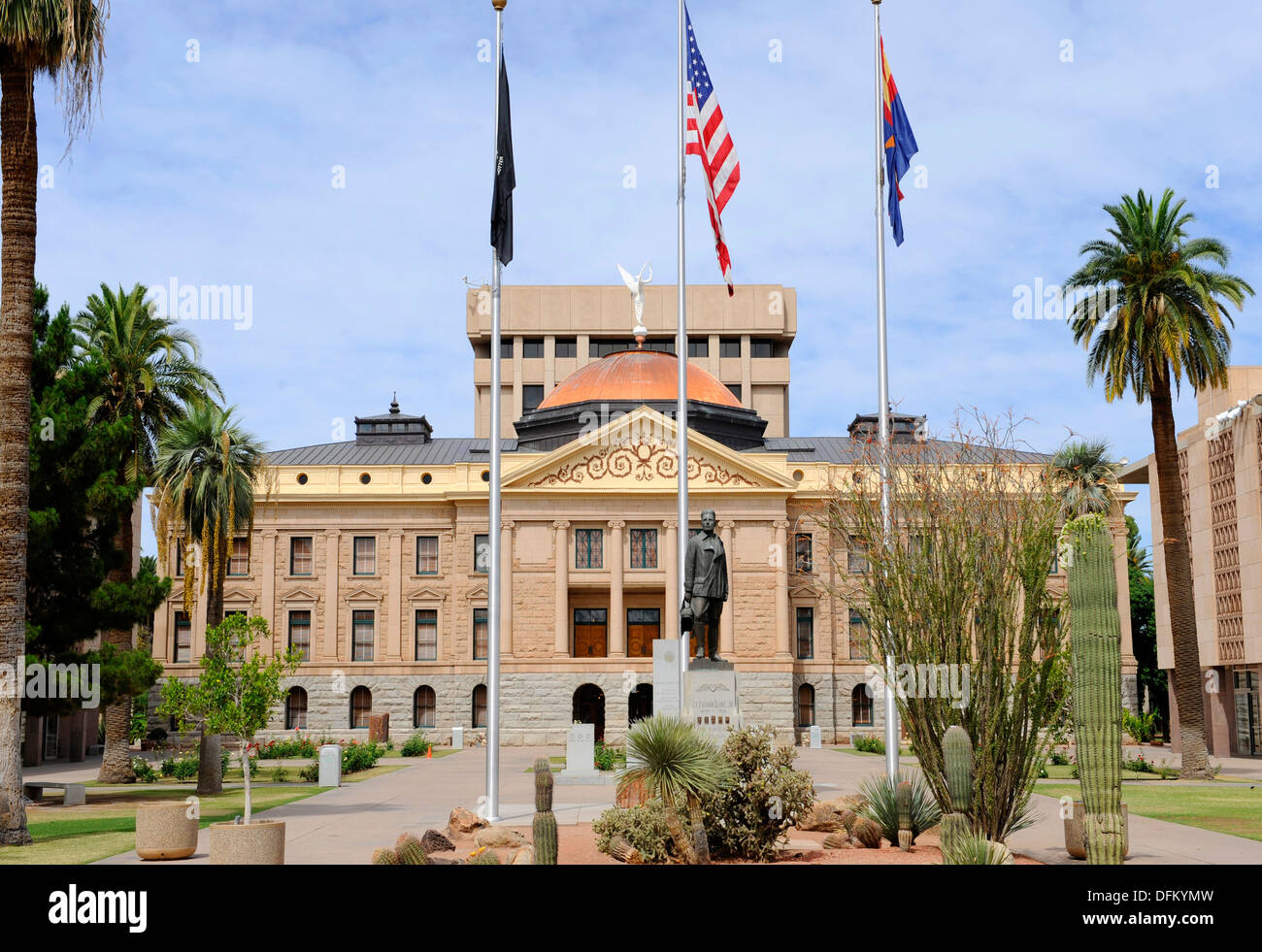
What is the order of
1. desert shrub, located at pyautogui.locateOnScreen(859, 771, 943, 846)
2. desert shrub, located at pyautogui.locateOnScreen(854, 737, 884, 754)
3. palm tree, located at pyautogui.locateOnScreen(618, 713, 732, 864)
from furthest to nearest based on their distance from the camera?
desert shrub, located at pyautogui.locateOnScreen(854, 737, 884, 754) → desert shrub, located at pyautogui.locateOnScreen(859, 771, 943, 846) → palm tree, located at pyautogui.locateOnScreen(618, 713, 732, 864)

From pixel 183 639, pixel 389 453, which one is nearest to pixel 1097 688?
pixel 183 639

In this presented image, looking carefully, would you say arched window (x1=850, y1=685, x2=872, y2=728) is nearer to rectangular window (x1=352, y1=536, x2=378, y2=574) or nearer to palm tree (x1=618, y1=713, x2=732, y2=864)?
rectangular window (x1=352, y1=536, x2=378, y2=574)

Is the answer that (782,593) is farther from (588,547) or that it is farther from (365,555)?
(365,555)

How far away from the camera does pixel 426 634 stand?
65.1m

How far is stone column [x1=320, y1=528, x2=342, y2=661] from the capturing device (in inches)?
2532

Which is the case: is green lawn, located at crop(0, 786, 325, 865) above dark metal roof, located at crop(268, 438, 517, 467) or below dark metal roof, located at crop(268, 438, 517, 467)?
below

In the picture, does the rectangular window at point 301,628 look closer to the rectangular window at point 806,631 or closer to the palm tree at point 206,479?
the palm tree at point 206,479

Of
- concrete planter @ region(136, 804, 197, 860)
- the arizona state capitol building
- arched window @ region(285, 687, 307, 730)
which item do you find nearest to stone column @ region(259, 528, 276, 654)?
the arizona state capitol building

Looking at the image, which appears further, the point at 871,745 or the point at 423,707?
the point at 423,707

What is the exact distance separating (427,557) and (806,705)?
21.6 m

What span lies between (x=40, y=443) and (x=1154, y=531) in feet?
157

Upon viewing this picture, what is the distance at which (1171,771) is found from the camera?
Result: 120 ft

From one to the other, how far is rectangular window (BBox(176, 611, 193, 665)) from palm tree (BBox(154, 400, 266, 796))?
22.0 metres
